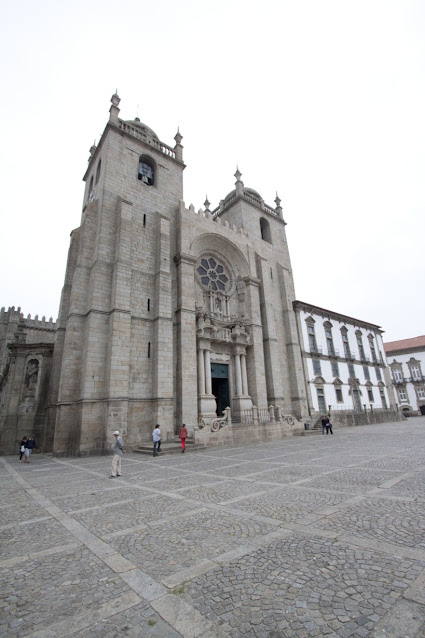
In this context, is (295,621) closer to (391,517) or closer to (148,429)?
(391,517)

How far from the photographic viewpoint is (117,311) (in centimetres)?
1644

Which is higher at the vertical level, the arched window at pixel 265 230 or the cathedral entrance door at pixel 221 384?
the arched window at pixel 265 230

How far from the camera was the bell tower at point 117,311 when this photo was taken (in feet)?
50.0

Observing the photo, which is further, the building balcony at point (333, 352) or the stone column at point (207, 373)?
the building balcony at point (333, 352)

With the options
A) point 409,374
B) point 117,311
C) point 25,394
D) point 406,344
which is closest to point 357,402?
point 409,374

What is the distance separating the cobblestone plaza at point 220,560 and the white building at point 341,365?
23.1 m

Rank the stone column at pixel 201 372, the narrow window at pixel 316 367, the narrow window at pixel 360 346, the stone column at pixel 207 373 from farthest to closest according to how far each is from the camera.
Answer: the narrow window at pixel 360 346, the narrow window at pixel 316 367, the stone column at pixel 207 373, the stone column at pixel 201 372

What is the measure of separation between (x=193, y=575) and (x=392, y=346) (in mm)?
58997

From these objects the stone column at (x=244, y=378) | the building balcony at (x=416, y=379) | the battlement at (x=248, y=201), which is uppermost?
the battlement at (x=248, y=201)

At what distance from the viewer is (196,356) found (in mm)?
20125

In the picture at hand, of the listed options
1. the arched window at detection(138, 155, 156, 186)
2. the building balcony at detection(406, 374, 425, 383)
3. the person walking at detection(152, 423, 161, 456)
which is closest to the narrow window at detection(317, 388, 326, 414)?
the person walking at detection(152, 423, 161, 456)

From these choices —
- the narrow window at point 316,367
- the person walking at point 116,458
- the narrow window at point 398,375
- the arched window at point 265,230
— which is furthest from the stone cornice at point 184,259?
the narrow window at point 398,375

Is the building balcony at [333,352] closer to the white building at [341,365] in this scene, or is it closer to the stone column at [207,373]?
the white building at [341,365]

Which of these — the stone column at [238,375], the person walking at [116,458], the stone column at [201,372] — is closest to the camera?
A: the person walking at [116,458]
